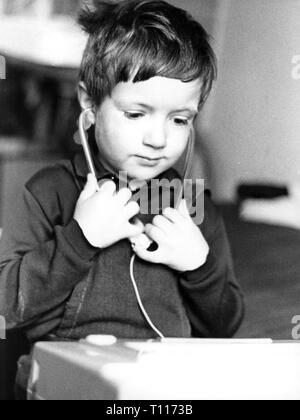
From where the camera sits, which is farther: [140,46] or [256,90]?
[256,90]

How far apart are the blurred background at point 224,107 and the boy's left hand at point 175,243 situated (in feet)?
0.44

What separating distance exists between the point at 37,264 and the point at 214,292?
0.19 meters

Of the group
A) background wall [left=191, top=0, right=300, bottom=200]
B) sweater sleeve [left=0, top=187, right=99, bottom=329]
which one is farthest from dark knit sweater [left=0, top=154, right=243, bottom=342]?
background wall [left=191, top=0, right=300, bottom=200]

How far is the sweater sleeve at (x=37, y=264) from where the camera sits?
0.64 meters

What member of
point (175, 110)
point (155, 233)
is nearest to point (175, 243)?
point (155, 233)

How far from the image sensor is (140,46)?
0.65 m

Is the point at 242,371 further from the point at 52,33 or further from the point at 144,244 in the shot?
the point at 52,33

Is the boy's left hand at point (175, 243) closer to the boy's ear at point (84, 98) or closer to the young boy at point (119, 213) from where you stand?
the young boy at point (119, 213)

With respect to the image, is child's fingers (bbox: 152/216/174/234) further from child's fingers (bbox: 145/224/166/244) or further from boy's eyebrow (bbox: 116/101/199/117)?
boy's eyebrow (bbox: 116/101/199/117)

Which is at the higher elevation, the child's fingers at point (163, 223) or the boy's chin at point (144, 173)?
the boy's chin at point (144, 173)

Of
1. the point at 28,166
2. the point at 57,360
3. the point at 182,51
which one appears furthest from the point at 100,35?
the point at 57,360

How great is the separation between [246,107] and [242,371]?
0.34 metres

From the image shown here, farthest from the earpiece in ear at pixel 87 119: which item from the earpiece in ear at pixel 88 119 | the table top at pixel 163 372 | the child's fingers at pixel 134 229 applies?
the table top at pixel 163 372

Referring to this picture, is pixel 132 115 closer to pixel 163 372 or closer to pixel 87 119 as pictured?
pixel 87 119
